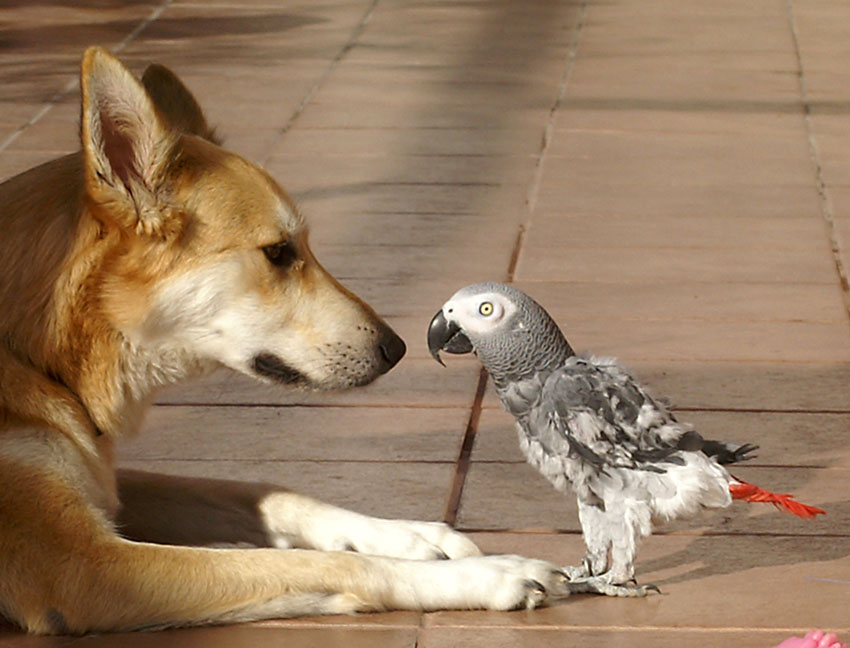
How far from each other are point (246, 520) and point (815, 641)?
1477 mm

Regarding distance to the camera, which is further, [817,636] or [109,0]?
[109,0]

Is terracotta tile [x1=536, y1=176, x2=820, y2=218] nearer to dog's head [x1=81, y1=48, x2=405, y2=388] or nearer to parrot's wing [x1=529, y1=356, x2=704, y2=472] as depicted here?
dog's head [x1=81, y1=48, x2=405, y2=388]

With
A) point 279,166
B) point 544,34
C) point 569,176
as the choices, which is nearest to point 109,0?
point 544,34

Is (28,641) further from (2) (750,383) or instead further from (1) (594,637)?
(2) (750,383)

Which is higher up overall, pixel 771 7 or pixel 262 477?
pixel 262 477

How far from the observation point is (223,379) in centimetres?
504

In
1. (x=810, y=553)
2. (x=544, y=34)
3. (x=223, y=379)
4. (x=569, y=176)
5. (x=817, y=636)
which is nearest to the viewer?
(x=817, y=636)

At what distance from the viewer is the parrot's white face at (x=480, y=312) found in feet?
11.7

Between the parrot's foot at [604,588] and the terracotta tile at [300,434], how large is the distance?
90 centimetres

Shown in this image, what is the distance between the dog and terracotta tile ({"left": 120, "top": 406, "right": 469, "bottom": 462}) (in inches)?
20.6

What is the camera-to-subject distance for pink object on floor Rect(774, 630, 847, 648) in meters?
3.01

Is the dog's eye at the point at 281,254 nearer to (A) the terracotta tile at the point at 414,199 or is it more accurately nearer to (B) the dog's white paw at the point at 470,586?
(B) the dog's white paw at the point at 470,586

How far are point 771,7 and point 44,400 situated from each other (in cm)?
→ 885

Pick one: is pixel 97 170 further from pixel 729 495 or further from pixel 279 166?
pixel 279 166
